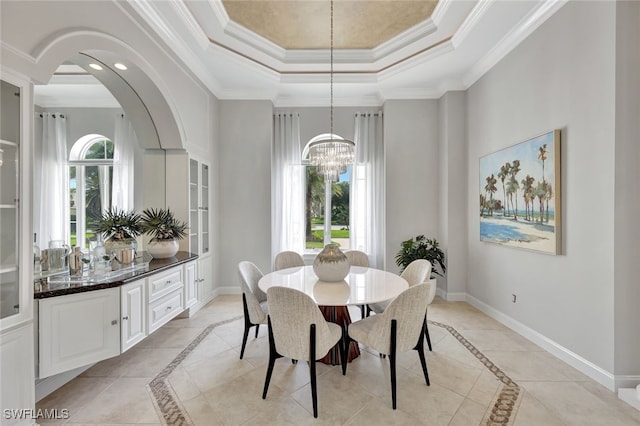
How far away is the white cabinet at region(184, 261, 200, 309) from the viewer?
10.3 feet

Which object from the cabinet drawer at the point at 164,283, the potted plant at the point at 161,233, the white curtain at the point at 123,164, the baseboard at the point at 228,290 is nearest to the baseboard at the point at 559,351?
the baseboard at the point at 228,290

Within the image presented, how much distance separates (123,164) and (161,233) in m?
2.42

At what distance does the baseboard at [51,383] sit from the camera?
1.98 meters

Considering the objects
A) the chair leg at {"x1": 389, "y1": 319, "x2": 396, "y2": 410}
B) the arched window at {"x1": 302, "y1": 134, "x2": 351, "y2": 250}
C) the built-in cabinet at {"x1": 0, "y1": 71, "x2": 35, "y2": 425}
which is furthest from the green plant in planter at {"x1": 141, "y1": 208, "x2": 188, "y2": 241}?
the chair leg at {"x1": 389, "y1": 319, "x2": 396, "y2": 410}

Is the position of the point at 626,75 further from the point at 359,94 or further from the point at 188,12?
the point at 188,12

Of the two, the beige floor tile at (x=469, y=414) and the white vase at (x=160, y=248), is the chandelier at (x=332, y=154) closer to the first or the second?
the white vase at (x=160, y=248)

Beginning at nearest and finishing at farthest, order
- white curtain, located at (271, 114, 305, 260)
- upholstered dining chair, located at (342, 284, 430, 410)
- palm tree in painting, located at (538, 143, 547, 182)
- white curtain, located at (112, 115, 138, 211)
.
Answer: upholstered dining chair, located at (342, 284, 430, 410) → palm tree in painting, located at (538, 143, 547, 182) → white curtain, located at (112, 115, 138, 211) → white curtain, located at (271, 114, 305, 260)

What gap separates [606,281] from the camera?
2.10m

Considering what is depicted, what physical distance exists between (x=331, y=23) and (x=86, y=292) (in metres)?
3.40

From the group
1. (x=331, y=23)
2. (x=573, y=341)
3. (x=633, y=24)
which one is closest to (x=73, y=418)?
(x=573, y=341)

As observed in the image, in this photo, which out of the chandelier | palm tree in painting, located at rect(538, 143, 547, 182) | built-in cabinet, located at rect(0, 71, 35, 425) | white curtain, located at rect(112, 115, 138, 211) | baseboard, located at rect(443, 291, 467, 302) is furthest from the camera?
white curtain, located at rect(112, 115, 138, 211)

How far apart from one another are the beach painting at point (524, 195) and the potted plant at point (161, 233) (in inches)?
150

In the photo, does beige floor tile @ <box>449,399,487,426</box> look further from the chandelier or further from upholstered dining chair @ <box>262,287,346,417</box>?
the chandelier

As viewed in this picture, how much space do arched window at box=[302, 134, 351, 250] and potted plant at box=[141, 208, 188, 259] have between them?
231cm
